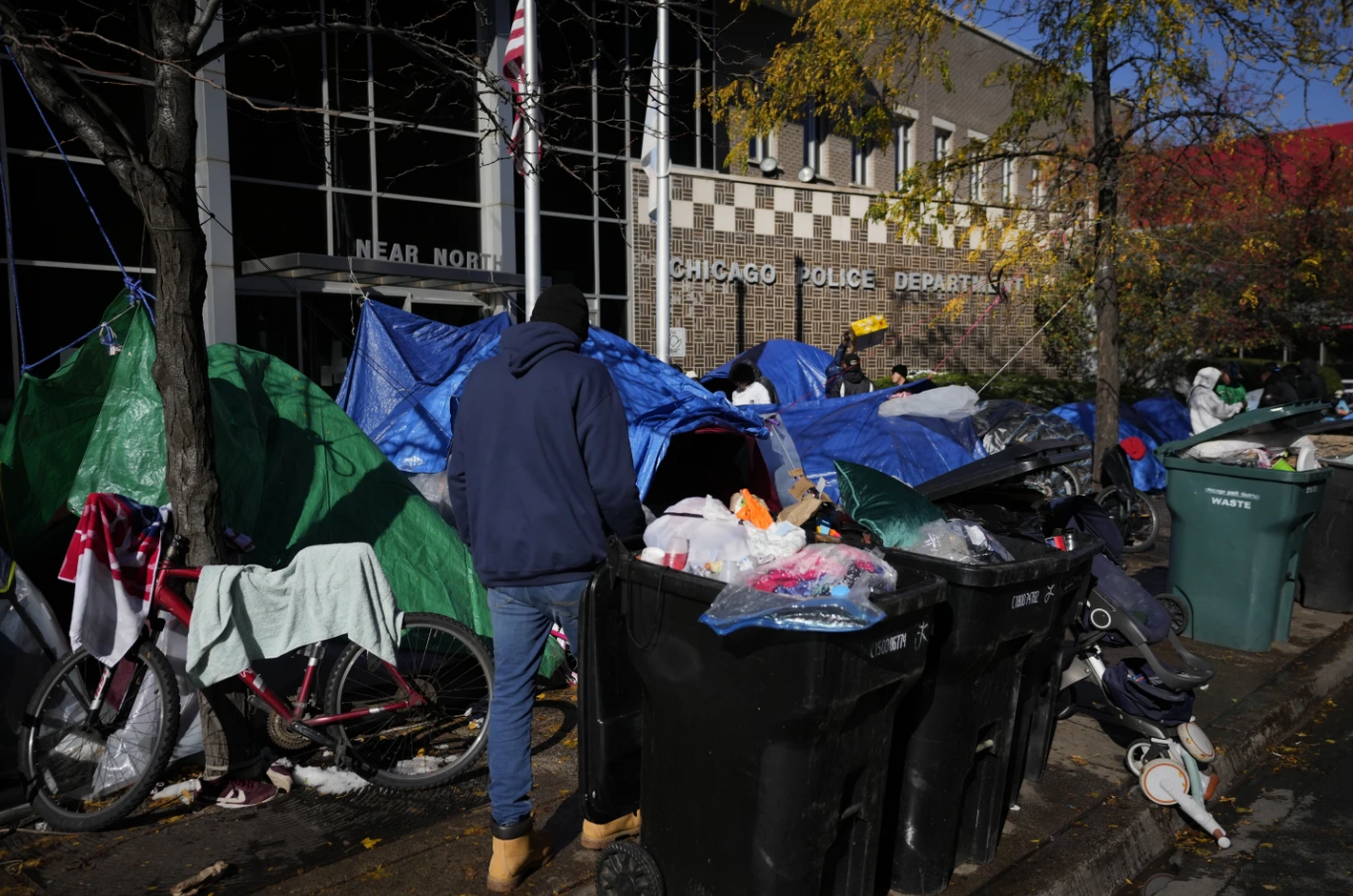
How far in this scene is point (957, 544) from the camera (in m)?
3.74

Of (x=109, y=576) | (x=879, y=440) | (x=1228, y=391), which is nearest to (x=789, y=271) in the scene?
(x=1228, y=391)

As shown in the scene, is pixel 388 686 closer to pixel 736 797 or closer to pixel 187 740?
pixel 187 740

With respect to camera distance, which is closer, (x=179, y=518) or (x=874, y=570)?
(x=874, y=570)

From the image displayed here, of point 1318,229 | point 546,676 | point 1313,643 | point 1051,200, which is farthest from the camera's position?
point 1318,229

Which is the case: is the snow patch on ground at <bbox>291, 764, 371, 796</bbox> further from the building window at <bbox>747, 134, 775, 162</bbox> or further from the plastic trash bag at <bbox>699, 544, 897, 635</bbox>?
the building window at <bbox>747, 134, 775, 162</bbox>

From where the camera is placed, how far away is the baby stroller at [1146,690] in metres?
4.53

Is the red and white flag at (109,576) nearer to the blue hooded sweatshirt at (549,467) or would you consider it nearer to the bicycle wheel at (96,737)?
the bicycle wheel at (96,737)

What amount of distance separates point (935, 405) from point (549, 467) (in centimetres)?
802

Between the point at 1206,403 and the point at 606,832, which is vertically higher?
the point at 1206,403

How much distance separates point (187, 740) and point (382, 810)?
971 millimetres

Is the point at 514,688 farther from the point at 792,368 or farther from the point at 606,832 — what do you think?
the point at 792,368

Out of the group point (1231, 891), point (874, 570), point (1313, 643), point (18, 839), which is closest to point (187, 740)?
point (18, 839)

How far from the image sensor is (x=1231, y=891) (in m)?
4.05

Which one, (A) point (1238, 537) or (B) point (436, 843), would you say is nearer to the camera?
(B) point (436, 843)
